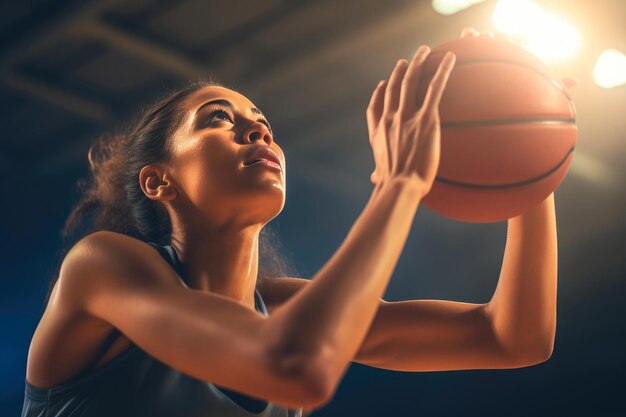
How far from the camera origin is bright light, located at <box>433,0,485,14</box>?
14.4ft

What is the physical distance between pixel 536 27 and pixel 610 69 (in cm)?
56

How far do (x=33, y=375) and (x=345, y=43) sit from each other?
11.0ft

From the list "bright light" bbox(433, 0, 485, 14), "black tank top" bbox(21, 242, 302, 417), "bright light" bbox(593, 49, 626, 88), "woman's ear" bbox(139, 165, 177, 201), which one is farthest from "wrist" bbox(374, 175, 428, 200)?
"bright light" bbox(593, 49, 626, 88)

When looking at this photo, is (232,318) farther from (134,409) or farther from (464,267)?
(464,267)

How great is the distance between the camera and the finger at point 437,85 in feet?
5.08

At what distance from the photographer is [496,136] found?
171cm

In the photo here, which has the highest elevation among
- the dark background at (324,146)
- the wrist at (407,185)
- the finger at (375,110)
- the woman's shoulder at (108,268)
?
the finger at (375,110)

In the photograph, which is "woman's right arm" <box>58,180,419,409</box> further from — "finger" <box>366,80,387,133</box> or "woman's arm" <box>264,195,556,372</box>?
"woman's arm" <box>264,195,556,372</box>

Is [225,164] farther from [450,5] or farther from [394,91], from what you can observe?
[450,5]

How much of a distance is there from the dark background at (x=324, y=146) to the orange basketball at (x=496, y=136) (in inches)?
112

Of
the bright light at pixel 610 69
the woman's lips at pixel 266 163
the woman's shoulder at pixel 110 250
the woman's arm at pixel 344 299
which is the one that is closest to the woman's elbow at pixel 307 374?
the woman's arm at pixel 344 299

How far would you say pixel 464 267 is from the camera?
6551mm

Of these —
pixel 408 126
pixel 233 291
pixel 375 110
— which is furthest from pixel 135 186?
pixel 408 126

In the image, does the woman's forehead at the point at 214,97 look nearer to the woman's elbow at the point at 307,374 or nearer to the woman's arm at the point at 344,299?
the woman's arm at the point at 344,299
